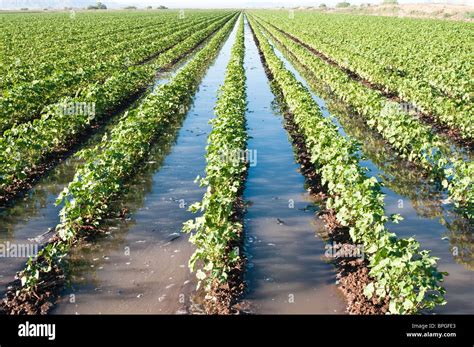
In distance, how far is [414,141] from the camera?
11.4m

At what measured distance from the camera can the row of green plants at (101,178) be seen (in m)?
7.22

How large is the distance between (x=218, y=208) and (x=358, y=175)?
2.75 meters

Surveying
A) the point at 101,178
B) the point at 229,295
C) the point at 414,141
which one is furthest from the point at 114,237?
the point at 414,141

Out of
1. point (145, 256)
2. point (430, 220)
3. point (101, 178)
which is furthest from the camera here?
point (430, 220)

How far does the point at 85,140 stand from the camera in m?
13.3

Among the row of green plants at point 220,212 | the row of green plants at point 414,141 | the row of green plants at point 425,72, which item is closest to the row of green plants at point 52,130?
the row of green plants at point 220,212

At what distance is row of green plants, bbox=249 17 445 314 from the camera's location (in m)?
5.55

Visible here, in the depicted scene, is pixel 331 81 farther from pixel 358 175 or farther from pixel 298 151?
pixel 358 175

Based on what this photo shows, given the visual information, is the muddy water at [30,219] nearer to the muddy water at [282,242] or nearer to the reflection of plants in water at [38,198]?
the reflection of plants in water at [38,198]

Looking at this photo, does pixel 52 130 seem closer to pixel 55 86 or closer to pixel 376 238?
pixel 55 86

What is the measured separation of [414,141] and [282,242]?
552 cm

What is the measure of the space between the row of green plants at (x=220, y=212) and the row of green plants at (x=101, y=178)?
195cm

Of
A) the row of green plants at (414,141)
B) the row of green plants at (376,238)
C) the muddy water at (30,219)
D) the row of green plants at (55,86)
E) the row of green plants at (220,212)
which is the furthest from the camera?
the row of green plants at (55,86)

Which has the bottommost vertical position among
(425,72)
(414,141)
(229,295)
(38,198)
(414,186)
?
(229,295)
